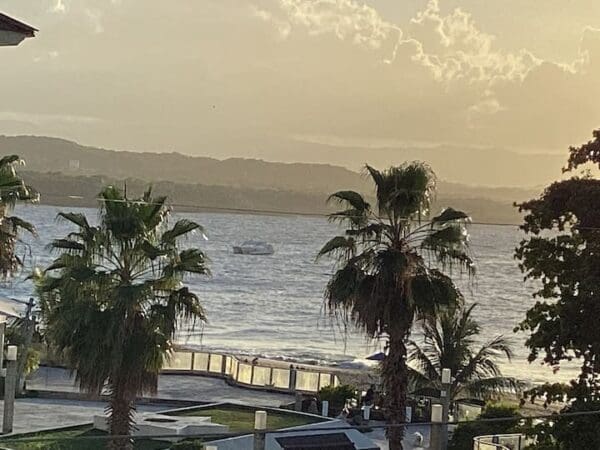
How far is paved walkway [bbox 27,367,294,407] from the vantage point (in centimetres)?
2902

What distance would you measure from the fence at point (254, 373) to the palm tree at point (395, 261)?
13.3 meters

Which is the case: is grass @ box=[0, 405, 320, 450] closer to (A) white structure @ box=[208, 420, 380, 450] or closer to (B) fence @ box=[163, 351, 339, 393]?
(A) white structure @ box=[208, 420, 380, 450]

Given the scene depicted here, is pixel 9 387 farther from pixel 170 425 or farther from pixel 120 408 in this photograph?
pixel 120 408

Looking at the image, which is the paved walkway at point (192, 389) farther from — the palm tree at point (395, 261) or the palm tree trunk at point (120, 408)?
the palm tree at point (395, 261)

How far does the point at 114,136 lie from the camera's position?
7244 centimetres

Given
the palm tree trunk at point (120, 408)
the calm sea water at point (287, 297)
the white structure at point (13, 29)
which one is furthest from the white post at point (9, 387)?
the calm sea water at point (287, 297)

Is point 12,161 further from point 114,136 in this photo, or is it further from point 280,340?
point 114,136

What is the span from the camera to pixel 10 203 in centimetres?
2084

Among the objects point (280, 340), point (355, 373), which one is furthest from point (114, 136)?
point (355, 373)

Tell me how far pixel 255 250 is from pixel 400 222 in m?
81.8

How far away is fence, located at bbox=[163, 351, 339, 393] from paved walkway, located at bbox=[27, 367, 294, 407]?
452mm

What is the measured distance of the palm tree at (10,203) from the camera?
1995 cm

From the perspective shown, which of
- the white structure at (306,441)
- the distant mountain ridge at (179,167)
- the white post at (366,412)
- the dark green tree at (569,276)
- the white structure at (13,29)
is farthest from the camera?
the distant mountain ridge at (179,167)

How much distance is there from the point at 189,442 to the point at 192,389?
48.6 feet
